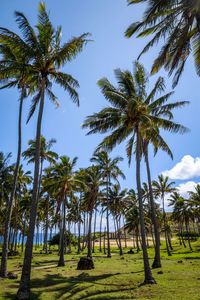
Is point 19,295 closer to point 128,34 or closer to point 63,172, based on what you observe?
point 128,34

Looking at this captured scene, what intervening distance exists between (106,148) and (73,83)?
582cm

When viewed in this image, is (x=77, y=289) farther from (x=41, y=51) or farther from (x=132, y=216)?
(x=132, y=216)

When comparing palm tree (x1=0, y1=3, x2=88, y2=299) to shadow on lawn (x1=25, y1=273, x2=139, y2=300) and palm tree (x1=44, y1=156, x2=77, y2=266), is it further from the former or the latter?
palm tree (x1=44, y1=156, x2=77, y2=266)

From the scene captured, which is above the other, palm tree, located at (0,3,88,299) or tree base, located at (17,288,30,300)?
palm tree, located at (0,3,88,299)

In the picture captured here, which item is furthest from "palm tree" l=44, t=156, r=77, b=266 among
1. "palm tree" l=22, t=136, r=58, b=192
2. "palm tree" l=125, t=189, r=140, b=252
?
"palm tree" l=125, t=189, r=140, b=252

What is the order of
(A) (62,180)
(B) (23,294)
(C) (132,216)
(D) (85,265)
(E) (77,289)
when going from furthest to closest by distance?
(C) (132,216), (A) (62,180), (D) (85,265), (E) (77,289), (B) (23,294)

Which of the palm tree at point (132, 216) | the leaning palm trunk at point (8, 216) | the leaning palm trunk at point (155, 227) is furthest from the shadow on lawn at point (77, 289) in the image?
the palm tree at point (132, 216)

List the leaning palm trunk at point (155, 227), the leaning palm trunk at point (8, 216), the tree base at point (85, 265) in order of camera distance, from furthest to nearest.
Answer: the tree base at point (85, 265), the leaning palm trunk at point (155, 227), the leaning palm trunk at point (8, 216)

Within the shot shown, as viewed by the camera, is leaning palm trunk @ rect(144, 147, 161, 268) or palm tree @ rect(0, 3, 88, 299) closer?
palm tree @ rect(0, 3, 88, 299)

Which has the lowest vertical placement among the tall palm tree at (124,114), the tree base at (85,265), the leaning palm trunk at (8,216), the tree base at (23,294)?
the tree base at (85,265)

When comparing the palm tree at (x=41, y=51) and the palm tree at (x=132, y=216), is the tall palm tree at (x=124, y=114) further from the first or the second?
the palm tree at (x=132, y=216)

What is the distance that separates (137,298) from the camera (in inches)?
358

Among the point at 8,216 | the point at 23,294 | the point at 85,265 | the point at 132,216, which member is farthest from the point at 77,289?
the point at 132,216

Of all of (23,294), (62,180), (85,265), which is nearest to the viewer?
(23,294)
